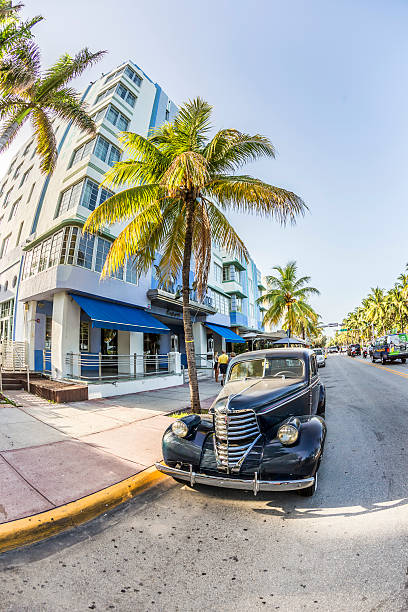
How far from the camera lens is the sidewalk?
3.45 meters

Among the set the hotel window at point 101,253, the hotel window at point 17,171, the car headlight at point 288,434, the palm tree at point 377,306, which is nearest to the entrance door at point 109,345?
the hotel window at point 101,253

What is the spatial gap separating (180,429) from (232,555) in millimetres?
1502

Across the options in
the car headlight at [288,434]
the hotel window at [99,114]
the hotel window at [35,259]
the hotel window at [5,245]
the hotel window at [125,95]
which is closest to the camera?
the car headlight at [288,434]

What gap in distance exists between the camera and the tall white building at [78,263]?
1199 cm

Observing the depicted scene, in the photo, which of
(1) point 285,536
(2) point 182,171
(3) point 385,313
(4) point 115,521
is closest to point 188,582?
(1) point 285,536

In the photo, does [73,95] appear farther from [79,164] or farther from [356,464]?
[356,464]

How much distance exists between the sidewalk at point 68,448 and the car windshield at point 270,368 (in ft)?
6.49

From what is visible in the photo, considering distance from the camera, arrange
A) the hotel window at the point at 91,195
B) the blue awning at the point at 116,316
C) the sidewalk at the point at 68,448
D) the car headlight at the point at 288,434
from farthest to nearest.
Answer: 1. the hotel window at the point at 91,195
2. the blue awning at the point at 116,316
3. the sidewalk at the point at 68,448
4. the car headlight at the point at 288,434

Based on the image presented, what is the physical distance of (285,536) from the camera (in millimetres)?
2695

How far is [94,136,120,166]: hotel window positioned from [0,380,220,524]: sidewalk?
479 inches

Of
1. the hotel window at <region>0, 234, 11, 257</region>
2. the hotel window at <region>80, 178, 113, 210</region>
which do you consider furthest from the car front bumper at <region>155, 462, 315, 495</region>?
the hotel window at <region>0, 234, 11, 257</region>

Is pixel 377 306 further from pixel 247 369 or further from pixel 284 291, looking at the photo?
pixel 247 369

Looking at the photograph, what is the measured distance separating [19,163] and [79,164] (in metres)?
13.4

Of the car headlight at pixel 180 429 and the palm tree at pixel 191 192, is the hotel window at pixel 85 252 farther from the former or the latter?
the car headlight at pixel 180 429
